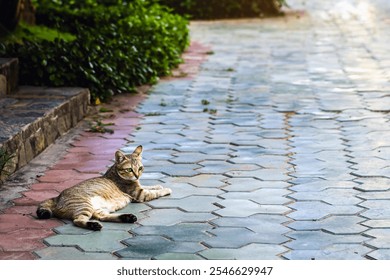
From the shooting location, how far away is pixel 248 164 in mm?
7520

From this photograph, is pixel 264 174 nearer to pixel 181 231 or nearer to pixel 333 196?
pixel 333 196

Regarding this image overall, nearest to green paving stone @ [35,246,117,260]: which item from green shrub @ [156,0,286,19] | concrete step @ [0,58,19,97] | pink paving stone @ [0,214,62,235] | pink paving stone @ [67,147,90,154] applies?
pink paving stone @ [0,214,62,235]

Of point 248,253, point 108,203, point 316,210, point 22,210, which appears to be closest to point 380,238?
point 316,210

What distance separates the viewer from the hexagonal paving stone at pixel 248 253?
17.4 feet

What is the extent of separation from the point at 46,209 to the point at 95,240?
61cm

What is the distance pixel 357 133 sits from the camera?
857 cm

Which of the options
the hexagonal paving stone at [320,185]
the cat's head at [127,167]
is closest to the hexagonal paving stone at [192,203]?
the cat's head at [127,167]

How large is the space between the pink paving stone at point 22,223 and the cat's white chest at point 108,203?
10.6 inches

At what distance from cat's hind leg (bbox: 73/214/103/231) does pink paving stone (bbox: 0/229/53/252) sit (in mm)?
187

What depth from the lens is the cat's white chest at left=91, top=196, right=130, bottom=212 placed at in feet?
20.0

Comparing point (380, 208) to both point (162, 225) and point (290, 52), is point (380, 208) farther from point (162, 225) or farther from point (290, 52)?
point (290, 52)

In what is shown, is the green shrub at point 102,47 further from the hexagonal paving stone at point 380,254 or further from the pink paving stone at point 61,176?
the hexagonal paving stone at point 380,254

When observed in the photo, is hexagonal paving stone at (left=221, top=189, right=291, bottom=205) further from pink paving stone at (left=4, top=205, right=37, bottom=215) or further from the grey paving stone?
pink paving stone at (left=4, top=205, right=37, bottom=215)

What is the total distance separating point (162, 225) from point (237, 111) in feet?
12.7
